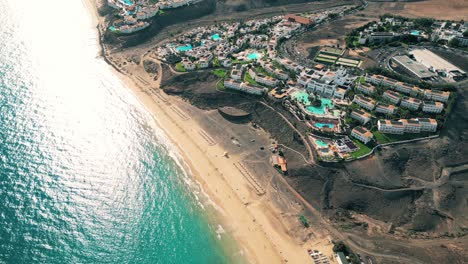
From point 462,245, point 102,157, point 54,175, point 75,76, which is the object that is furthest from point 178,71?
point 462,245

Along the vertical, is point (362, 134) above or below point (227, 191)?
above

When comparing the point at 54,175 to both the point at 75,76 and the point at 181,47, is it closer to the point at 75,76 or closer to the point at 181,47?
the point at 75,76

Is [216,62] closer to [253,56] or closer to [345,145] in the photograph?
[253,56]

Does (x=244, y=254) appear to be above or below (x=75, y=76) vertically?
below

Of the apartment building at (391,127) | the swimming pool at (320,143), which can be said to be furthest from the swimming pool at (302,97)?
the apartment building at (391,127)

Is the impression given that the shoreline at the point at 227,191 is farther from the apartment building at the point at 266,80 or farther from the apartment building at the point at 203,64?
the apartment building at the point at 266,80

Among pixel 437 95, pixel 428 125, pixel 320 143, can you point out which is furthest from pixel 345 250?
pixel 437 95
